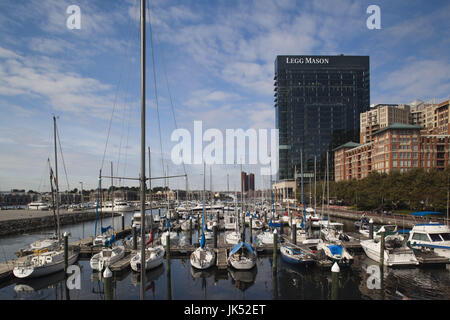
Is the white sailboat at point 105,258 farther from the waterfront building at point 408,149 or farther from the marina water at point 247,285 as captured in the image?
the waterfront building at point 408,149

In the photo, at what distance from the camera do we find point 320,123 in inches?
6939

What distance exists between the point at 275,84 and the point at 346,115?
51.5m

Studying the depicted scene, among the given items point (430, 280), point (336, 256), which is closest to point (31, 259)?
point (336, 256)

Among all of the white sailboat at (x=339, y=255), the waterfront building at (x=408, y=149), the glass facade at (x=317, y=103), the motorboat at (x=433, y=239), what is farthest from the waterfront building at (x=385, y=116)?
the white sailboat at (x=339, y=255)

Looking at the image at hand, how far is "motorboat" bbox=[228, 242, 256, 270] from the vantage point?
26406 millimetres

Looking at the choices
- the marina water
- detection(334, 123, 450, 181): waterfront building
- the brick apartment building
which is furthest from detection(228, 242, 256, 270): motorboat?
the brick apartment building

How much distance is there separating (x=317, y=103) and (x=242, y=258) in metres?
169

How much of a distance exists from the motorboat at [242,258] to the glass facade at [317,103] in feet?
498

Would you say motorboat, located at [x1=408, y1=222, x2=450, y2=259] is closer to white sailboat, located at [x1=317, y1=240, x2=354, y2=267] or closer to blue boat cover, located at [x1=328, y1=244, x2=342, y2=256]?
white sailboat, located at [x1=317, y1=240, x2=354, y2=267]

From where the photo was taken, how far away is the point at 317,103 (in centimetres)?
17912

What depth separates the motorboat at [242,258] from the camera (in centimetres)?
2641

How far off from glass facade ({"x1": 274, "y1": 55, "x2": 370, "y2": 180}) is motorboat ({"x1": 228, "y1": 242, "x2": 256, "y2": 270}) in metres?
152

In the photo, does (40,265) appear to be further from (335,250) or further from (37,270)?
(335,250)
